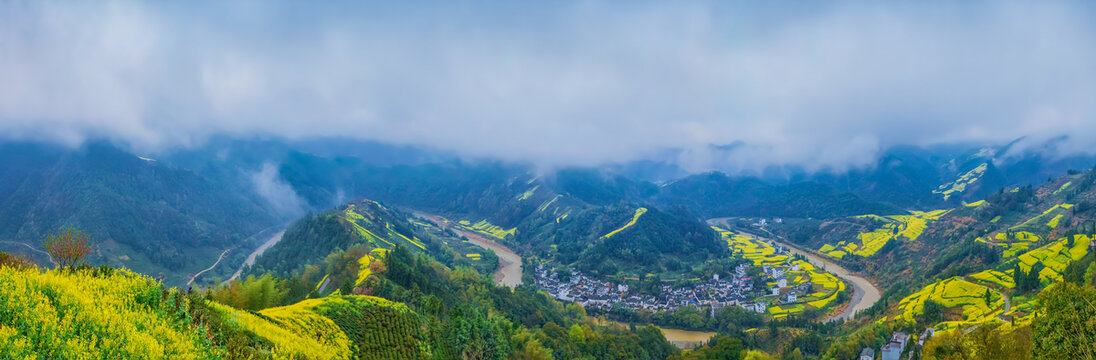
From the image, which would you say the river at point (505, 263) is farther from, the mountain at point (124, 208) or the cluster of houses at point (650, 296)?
the mountain at point (124, 208)

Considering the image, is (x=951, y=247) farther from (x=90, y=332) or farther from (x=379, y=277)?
(x=90, y=332)

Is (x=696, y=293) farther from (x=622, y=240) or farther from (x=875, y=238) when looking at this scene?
(x=875, y=238)

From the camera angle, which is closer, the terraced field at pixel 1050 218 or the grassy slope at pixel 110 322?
the grassy slope at pixel 110 322

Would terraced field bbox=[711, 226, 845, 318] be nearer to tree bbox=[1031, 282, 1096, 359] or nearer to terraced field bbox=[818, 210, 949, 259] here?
terraced field bbox=[818, 210, 949, 259]

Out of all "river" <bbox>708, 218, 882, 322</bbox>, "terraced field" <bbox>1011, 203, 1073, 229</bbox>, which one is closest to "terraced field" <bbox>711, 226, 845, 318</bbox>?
"river" <bbox>708, 218, 882, 322</bbox>

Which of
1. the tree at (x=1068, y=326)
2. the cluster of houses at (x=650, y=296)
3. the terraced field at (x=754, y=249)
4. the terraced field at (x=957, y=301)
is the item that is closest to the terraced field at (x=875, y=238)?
the terraced field at (x=754, y=249)
